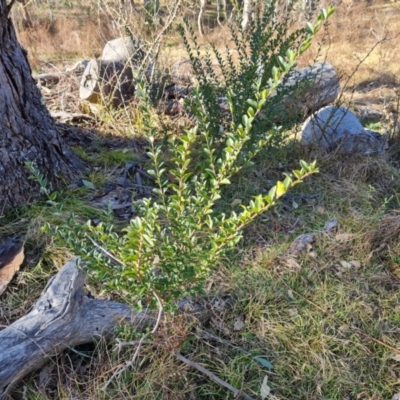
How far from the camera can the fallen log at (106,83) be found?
4199mm

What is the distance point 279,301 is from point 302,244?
0.52 meters

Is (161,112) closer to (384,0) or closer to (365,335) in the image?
(365,335)

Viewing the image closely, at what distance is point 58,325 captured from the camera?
1.80m

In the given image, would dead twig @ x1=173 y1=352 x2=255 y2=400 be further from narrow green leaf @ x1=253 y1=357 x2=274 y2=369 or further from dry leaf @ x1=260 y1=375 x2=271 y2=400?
narrow green leaf @ x1=253 y1=357 x2=274 y2=369

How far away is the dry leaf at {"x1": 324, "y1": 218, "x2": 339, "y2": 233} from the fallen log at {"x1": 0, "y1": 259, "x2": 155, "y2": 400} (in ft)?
4.87

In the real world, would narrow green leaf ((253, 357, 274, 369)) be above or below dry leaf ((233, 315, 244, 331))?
below

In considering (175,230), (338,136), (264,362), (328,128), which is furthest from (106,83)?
(264,362)

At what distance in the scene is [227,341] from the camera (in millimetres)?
2031

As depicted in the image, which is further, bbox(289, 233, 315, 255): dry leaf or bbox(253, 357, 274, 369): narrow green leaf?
bbox(289, 233, 315, 255): dry leaf

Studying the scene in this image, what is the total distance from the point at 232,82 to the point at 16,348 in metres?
2.47

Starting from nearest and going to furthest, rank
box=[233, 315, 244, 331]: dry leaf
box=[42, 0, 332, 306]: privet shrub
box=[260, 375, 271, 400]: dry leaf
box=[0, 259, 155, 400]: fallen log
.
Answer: box=[42, 0, 332, 306]: privet shrub → box=[0, 259, 155, 400]: fallen log → box=[260, 375, 271, 400]: dry leaf → box=[233, 315, 244, 331]: dry leaf

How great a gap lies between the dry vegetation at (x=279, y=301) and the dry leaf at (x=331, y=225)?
0.04 meters

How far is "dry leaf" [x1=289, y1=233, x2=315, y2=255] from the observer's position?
103 inches

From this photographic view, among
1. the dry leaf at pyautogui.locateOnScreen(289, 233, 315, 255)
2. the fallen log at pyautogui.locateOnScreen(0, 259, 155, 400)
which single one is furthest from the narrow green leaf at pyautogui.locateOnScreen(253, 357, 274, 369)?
the dry leaf at pyautogui.locateOnScreen(289, 233, 315, 255)
